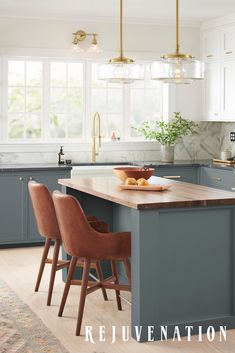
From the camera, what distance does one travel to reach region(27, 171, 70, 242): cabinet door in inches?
285

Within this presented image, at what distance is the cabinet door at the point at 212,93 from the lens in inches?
311

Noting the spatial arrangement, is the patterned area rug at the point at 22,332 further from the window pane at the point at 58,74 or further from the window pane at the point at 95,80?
the window pane at the point at 95,80

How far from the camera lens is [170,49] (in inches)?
324

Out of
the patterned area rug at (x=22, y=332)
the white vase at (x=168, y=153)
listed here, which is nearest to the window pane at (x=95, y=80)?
the white vase at (x=168, y=153)

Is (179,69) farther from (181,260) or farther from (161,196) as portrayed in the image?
(181,260)

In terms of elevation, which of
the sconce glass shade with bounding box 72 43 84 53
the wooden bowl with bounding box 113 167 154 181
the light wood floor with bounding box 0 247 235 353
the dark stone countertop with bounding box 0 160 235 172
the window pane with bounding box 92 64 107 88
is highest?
the sconce glass shade with bounding box 72 43 84 53

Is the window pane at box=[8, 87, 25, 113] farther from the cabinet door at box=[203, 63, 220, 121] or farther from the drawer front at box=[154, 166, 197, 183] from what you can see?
the cabinet door at box=[203, 63, 220, 121]

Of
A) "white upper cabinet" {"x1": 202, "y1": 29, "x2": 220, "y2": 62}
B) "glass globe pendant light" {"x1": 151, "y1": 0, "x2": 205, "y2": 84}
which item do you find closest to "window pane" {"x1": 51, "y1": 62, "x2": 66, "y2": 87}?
"white upper cabinet" {"x1": 202, "y1": 29, "x2": 220, "y2": 62}

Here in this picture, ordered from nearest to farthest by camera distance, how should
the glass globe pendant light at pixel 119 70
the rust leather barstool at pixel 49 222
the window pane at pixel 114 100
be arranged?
the glass globe pendant light at pixel 119 70 → the rust leather barstool at pixel 49 222 → the window pane at pixel 114 100

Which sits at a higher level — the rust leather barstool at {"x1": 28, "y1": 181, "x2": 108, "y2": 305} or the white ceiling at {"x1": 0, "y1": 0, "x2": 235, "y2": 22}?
the white ceiling at {"x1": 0, "y1": 0, "x2": 235, "y2": 22}

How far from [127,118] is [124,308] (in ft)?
12.1

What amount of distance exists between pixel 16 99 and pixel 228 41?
8.39 feet

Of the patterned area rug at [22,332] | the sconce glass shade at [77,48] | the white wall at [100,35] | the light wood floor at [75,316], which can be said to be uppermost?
the white wall at [100,35]

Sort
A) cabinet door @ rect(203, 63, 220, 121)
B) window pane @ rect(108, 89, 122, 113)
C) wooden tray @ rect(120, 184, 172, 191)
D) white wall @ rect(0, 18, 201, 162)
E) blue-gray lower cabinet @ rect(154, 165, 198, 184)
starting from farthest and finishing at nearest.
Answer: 1. window pane @ rect(108, 89, 122, 113)
2. cabinet door @ rect(203, 63, 220, 121)
3. blue-gray lower cabinet @ rect(154, 165, 198, 184)
4. white wall @ rect(0, 18, 201, 162)
5. wooden tray @ rect(120, 184, 172, 191)
